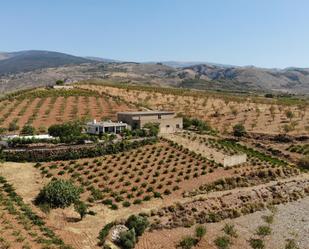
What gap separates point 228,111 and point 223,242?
223 ft

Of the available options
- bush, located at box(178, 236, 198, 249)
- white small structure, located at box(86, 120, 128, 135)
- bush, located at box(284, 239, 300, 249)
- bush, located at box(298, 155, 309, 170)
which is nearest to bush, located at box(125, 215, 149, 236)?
bush, located at box(178, 236, 198, 249)

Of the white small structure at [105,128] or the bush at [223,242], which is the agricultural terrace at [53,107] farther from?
the bush at [223,242]

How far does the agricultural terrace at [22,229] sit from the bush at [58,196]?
6.69 ft

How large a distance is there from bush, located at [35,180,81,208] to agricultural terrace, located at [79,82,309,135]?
143ft

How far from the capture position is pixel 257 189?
4750cm

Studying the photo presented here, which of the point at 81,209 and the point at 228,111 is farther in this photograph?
the point at 228,111

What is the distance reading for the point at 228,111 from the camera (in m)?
101

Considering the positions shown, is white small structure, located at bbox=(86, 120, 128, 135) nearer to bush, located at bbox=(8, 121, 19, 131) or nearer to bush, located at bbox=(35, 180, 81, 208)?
bush, located at bbox=(8, 121, 19, 131)

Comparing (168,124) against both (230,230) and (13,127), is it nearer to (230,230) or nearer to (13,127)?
(13,127)

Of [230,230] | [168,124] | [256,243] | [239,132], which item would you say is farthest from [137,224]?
[239,132]

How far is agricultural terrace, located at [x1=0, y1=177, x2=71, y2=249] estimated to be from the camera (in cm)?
3047

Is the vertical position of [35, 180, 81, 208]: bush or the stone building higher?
the stone building

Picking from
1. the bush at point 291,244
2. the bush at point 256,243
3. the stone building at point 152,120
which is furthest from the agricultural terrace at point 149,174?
the stone building at point 152,120

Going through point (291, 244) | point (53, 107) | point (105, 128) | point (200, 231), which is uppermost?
point (105, 128)
